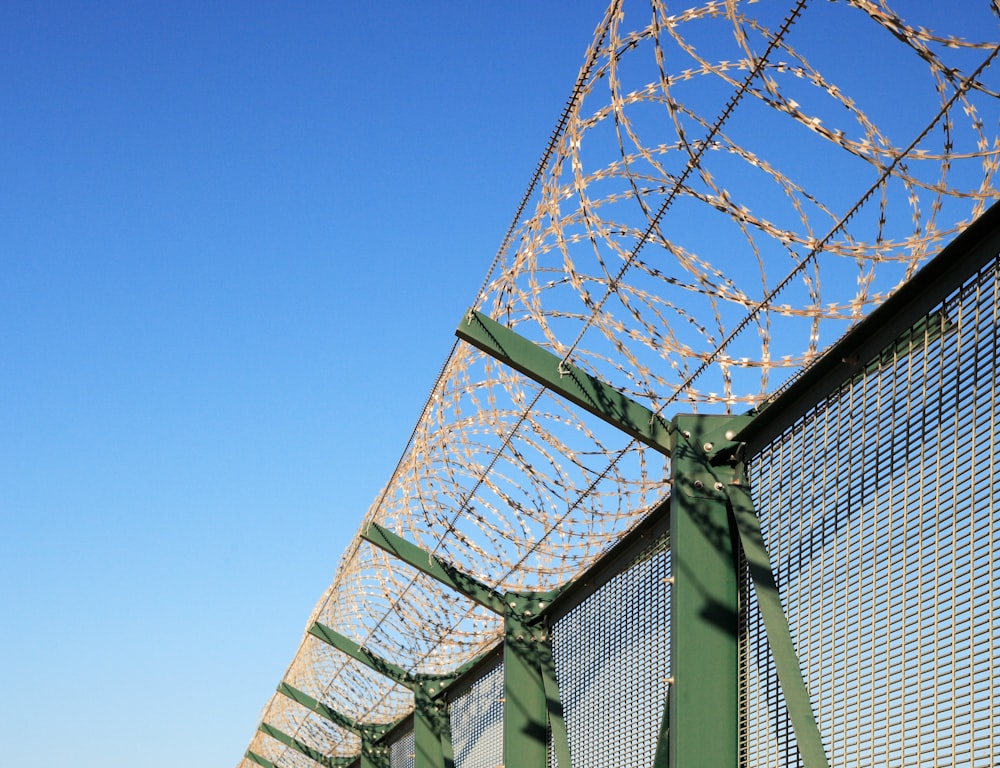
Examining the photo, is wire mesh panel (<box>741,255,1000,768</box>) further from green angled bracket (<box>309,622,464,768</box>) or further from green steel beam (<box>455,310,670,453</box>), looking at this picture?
green angled bracket (<box>309,622,464,768</box>)

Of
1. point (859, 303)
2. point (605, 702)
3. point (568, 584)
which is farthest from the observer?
point (568, 584)

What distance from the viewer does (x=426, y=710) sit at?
1292 centimetres

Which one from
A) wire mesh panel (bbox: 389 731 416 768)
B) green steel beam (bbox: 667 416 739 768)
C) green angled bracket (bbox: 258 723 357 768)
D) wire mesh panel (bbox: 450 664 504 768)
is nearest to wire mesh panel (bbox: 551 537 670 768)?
green steel beam (bbox: 667 416 739 768)

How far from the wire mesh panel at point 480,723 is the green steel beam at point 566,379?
4776mm

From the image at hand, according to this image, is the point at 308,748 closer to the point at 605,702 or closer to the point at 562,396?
the point at 605,702

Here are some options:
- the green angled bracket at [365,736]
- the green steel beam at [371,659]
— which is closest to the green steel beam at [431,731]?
the green steel beam at [371,659]

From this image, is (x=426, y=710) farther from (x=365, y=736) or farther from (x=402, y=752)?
(x=365, y=736)

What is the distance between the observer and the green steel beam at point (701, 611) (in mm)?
6273

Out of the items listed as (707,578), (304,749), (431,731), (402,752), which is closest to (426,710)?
(431,731)

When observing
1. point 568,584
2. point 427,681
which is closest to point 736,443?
point 568,584

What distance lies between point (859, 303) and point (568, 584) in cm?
443

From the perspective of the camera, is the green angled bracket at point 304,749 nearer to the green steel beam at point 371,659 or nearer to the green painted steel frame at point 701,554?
the green steel beam at point 371,659

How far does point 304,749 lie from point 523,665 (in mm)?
9495

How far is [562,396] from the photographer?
22.7 ft
